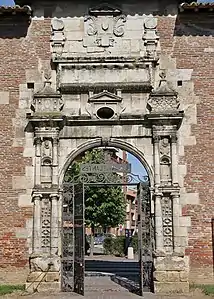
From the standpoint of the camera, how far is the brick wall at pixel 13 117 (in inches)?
459

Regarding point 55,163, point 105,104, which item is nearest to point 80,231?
point 55,163

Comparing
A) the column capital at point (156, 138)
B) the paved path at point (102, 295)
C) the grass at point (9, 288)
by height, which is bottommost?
the paved path at point (102, 295)

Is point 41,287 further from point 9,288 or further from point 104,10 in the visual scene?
point 104,10

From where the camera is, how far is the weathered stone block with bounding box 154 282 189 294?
11.0 metres

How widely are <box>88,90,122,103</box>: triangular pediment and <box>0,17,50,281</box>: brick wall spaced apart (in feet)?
5.74

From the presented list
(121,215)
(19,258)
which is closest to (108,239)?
(121,215)

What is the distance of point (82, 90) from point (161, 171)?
9.42ft

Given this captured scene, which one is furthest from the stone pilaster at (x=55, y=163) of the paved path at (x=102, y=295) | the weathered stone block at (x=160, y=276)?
the weathered stone block at (x=160, y=276)

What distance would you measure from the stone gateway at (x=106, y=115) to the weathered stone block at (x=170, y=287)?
23 millimetres

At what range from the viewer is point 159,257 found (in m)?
11.3

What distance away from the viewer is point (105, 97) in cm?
1213

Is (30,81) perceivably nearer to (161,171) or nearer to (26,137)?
(26,137)

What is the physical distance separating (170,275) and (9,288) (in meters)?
3.78

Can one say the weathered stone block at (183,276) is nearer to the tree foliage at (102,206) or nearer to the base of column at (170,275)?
the base of column at (170,275)
